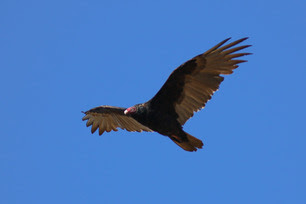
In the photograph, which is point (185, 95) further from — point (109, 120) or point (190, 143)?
point (109, 120)

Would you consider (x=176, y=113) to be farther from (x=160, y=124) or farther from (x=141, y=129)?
(x=141, y=129)

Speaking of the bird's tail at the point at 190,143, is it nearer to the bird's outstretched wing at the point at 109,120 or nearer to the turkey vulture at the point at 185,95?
the turkey vulture at the point at 185,95

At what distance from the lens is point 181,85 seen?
31.1ft

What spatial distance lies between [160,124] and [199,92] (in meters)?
0.91

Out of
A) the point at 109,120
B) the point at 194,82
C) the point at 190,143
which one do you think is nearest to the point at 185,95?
the point at 194,82

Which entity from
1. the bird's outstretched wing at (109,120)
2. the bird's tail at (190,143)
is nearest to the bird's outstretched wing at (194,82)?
the bird's tail at (190,143)

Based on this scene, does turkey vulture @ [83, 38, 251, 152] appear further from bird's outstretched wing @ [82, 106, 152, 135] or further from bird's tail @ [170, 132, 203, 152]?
bird's outstretched wing @ [82, 106, 152, 135]

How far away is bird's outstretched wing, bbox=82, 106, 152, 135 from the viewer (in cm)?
1102

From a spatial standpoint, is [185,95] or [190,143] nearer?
[190,143]

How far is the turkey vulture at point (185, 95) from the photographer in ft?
30.1

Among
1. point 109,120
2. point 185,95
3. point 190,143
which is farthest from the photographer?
point 109,120

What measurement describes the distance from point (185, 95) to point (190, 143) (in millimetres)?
873

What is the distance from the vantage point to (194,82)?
945 centimetres

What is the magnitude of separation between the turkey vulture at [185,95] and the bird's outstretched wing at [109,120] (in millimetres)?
1472
